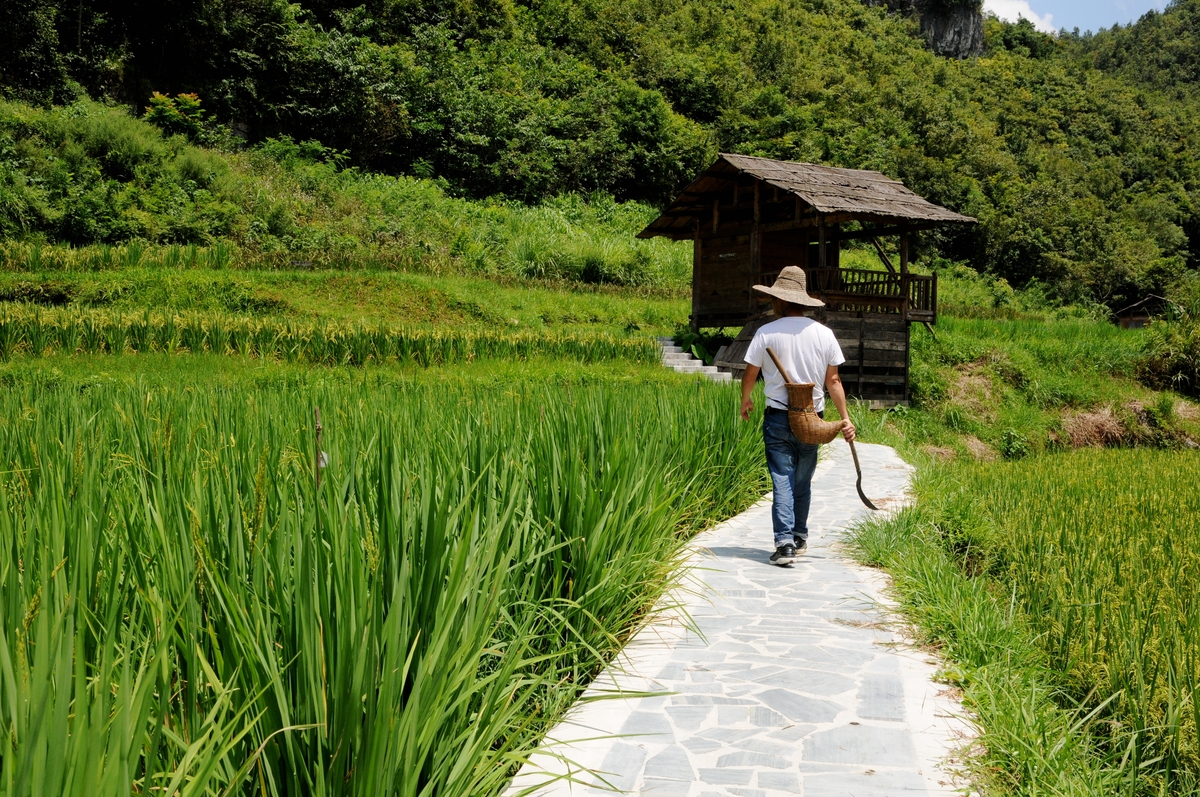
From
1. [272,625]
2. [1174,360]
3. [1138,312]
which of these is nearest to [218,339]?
[272,625]

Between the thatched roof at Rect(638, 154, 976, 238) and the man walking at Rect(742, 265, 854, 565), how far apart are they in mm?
11702

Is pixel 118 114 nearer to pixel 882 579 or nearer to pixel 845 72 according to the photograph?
pixel 882 579

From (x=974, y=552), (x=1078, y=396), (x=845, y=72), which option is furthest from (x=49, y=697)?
(x=845, y=72)

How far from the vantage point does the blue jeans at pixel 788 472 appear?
552cm

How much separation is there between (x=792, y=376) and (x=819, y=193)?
13138mm

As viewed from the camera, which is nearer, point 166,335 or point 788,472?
point 788,472

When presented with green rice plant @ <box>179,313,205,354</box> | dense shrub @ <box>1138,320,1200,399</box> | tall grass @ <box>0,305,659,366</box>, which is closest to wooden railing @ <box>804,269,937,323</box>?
tall grass @ <box>0,305,659,366</box>

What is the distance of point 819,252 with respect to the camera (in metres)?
18.3

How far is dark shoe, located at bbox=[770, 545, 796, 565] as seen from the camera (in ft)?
17.9

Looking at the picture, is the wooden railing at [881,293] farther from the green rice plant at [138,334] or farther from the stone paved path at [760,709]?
the stone paved path at [760,709]

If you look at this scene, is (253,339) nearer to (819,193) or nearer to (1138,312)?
(819,193)

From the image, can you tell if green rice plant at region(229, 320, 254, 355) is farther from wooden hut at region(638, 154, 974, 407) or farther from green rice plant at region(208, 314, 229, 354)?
wooden hut at region(638, 154, 974, 407)

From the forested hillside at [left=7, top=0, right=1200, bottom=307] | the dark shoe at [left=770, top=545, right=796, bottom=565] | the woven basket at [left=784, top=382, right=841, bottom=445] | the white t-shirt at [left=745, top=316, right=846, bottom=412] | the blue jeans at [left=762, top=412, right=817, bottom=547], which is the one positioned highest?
the forested hillside at [left=7, top=0, right=1200, bottom=307]

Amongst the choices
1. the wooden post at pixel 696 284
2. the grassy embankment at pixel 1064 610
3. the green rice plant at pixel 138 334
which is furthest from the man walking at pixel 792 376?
the wooden post at pixel 696 284
